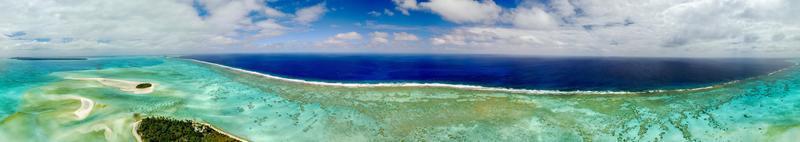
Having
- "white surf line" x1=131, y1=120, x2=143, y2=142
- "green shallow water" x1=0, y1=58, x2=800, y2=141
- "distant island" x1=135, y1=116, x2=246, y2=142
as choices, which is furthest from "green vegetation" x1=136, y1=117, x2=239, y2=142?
"green shallow water" x1=0, y1=58, x2=800, y2=141

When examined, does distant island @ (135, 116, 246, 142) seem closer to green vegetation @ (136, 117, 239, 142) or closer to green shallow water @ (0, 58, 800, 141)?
green vegetation @ (136, 117, 239, 142)

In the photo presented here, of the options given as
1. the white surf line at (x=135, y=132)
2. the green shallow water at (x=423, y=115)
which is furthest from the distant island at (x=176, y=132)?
the green shallow water at (x=423, y=115)

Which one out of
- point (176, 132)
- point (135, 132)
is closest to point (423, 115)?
point (176, 132)

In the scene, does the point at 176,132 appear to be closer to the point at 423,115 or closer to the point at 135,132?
the point at 135,132

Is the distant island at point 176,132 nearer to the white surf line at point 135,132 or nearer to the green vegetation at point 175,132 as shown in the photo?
the green vegetation at point 175,132

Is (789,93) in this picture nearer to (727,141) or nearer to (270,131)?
(727,141)
